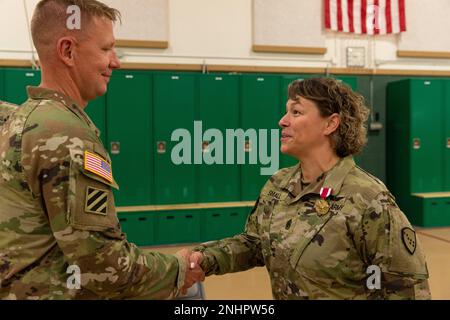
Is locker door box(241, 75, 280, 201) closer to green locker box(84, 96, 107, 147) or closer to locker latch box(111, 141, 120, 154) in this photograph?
locker latch box(111, 141, 120, 154)

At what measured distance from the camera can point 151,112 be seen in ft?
17.7

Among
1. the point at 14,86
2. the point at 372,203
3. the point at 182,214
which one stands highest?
the point at 14,86

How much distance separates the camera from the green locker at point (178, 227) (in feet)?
17.4

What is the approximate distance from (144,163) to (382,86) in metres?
3.59

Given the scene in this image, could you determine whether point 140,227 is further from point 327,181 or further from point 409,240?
A: point 409,240

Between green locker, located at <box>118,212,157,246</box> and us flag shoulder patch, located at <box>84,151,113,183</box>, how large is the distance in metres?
4.01

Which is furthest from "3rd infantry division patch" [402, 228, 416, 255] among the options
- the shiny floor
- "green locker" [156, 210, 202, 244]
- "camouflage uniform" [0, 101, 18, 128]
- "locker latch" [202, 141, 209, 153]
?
"locker latch" [202, 141, 209, 153]

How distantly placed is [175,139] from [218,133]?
19.9 inches

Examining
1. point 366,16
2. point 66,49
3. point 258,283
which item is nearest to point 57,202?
point 66,49

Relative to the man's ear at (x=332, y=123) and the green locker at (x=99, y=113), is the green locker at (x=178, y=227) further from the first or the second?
the man's ear at (x=332, y=123)

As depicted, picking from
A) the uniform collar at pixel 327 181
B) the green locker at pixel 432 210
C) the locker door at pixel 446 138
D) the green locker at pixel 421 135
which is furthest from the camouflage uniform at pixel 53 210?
the locker door at pixel 446 138

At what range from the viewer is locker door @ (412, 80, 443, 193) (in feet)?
20.5

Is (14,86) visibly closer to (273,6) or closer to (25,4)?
(25,4)
